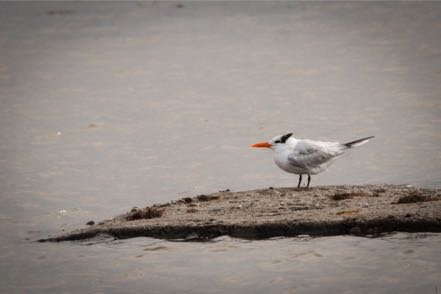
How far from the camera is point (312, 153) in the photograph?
8805 mm

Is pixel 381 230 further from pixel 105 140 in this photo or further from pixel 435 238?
pixel 105 140

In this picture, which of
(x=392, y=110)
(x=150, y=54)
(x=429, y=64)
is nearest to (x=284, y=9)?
(x=150, y=54)

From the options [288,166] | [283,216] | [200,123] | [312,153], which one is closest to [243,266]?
[283,216]

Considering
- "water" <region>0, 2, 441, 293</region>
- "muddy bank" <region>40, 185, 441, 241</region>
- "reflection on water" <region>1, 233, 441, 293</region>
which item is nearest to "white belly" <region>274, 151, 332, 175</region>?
"muddy bank" <region>40, 185, 441, 241</region>

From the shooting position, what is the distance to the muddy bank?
23.8ft

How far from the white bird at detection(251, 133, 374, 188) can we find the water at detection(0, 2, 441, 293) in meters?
0.67

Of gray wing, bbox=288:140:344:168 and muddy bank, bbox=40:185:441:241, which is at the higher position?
gray wing, bbox=288:140:344:168

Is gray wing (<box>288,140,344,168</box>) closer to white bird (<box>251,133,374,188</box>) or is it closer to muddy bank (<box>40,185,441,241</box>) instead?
white bird (<box>251,133,374,188</box>)

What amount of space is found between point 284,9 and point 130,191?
10861mm

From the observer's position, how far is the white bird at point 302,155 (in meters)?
A: 8.70

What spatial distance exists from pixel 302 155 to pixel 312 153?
0.14 meters

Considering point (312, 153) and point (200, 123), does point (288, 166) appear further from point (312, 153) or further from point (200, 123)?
point (200, 123)

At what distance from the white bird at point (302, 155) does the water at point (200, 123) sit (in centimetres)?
67

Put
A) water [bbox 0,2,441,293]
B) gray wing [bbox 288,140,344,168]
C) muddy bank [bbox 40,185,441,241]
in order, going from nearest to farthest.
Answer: water [bbox 0,2,441,293]
muddy bank [bbox 40,185,441,241]
gray wing [bbox 288,140,344,168]
